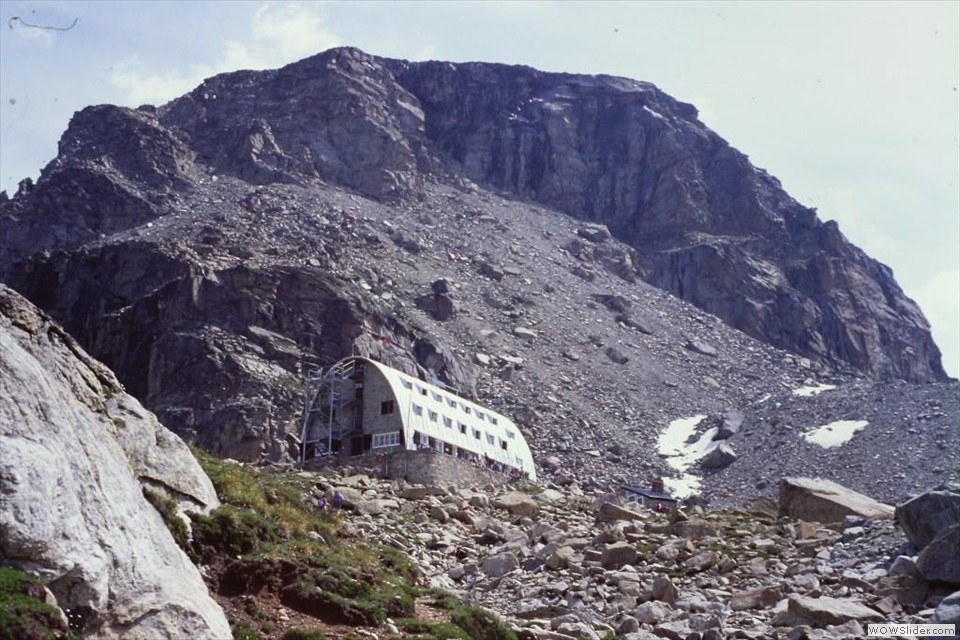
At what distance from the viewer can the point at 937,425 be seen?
314 feet

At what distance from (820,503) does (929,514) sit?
1241 centimetres

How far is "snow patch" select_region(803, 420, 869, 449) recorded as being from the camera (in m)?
99.6

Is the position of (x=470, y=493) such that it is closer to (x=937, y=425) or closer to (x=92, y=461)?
(x=92, y=461)

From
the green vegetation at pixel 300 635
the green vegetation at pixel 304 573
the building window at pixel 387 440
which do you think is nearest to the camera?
the green vegetation at pixel 300 635

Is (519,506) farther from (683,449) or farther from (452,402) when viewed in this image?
(683,449)

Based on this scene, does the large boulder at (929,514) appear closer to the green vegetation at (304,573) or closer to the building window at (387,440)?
the green vegetation at (304,573)

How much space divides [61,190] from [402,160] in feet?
188

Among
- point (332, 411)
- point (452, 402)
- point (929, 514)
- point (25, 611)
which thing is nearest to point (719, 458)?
point (452, 402)

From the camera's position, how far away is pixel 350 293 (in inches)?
4237

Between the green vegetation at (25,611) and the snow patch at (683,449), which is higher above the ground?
the snow patch at (683,449)

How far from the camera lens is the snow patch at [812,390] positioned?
421ft

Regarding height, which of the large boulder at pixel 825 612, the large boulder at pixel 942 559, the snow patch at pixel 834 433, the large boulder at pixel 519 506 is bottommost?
the large boulder at pixel 825 612

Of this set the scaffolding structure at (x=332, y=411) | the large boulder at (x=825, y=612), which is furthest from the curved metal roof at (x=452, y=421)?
the large boulder at (x=825, y=612)

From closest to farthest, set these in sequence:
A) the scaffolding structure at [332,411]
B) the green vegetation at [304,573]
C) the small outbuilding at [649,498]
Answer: the green vegetation at [304,573] → the scaffolding structure at [332,411] → the small outbuilding at [649,498]
